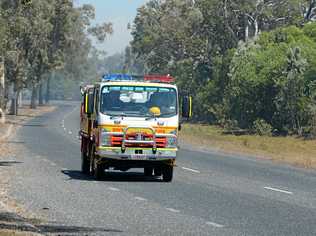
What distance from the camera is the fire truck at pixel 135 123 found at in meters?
23.4

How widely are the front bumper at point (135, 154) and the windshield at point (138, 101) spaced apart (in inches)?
34.6

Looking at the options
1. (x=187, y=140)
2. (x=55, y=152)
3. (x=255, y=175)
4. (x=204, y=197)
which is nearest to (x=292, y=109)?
(x=187, y=140)

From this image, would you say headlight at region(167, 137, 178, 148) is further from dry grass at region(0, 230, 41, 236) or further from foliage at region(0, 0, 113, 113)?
foliage at region(0, 0, 113, 113)

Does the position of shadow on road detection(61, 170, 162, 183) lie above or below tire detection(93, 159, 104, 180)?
below

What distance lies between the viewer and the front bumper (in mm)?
23359

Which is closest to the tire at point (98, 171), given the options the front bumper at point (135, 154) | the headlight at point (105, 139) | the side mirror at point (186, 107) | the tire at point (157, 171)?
the front bumper at point (135, 154)

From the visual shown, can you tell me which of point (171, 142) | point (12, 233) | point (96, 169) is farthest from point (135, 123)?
point (12, 233)

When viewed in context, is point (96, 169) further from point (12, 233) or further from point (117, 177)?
point (12, 233)

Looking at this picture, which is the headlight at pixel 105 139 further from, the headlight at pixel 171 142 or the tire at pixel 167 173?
the tire at pixel 167 173

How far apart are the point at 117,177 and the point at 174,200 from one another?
6.56 meters

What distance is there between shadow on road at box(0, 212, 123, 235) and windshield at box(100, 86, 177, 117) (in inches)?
352

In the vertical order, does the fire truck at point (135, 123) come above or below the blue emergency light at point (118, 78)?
below

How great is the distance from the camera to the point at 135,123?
76.7 ft

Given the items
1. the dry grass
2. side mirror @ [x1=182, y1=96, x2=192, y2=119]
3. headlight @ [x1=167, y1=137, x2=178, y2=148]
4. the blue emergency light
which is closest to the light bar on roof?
the blue emergency light
